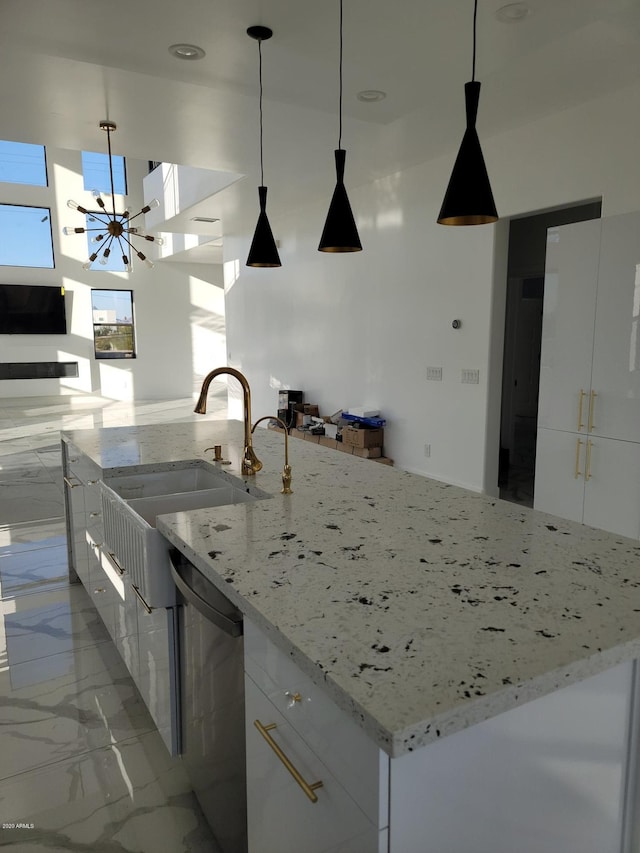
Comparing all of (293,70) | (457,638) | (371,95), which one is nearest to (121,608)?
(457,638)

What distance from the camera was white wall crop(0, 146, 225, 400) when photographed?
38.3ft

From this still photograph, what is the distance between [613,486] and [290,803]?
2.76 meters

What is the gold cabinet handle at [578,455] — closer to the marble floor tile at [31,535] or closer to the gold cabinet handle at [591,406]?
the gold cabinet handle at [591,406]

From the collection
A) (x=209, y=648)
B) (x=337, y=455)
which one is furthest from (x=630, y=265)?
(x=209, y=648)

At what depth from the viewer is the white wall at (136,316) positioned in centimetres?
1169

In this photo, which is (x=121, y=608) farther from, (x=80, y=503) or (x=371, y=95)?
(x=371, y=95)

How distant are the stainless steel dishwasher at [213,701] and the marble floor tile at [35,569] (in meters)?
2.05

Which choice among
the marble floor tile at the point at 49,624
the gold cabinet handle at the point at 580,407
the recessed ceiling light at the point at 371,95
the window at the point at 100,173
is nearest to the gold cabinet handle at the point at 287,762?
the marble floor tile at the point at 49,624

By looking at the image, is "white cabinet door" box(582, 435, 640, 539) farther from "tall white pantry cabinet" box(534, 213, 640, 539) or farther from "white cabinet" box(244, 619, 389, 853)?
"white cabinet" box(244, 619, 389, 853)

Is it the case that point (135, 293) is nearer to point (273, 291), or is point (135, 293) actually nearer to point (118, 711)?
point (273, 291)

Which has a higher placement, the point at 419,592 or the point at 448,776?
the point at 419,592

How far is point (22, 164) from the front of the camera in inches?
453

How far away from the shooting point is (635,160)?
3764 mm

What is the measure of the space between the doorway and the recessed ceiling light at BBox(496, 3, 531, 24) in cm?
352
